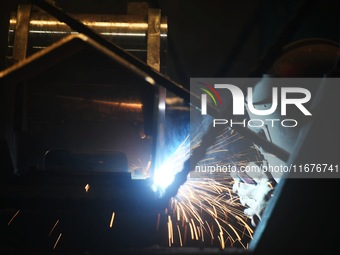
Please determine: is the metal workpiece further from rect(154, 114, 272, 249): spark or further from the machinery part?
rect(154, 114, 272, 249): spark

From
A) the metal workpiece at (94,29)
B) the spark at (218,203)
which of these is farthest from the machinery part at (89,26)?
the spark at (218,203)

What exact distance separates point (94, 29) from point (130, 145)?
3.16 feet

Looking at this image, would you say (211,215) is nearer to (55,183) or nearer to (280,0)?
(55,183)

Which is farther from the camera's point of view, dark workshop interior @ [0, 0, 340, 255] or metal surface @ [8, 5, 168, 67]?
metal surface @ [8, 5, 168, 67]

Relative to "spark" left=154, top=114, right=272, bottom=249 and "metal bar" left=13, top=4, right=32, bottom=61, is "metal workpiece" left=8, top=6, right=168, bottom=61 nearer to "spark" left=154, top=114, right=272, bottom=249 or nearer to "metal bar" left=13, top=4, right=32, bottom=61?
"metal bar" left=13, top=4, right=32, bottom=61

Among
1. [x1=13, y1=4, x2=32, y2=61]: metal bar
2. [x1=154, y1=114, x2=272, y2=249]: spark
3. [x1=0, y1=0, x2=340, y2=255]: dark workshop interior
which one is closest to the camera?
[x1=0, y1=0, x2=340, y2=255]: dark workshop interior

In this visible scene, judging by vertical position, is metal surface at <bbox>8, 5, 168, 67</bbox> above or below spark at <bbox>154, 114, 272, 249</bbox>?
above

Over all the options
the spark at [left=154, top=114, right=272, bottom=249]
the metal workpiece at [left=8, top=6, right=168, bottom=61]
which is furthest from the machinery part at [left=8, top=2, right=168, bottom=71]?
the spark at [left=154, top=114, right=272, bottom=249]

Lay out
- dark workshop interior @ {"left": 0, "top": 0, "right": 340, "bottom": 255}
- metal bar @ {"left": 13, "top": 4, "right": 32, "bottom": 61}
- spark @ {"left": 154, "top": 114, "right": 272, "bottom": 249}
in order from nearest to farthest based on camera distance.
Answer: dark workshop interior @ {"left": 0, "top": 0, "right": 340, "bottom": 255} → metal bar @ {"left": 13, "top": 4, "right": 32, "bottom": 61} → spark @ {"left": 154, "top": 114, "right": 272, "bottom": 249}

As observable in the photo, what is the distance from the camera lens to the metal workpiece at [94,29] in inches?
104

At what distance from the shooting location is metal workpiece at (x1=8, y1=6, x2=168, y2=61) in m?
2.64

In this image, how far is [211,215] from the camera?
400 centimetres

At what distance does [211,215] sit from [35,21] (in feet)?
8.99

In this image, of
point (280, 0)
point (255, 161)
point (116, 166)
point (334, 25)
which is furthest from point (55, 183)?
point (280, 0)
